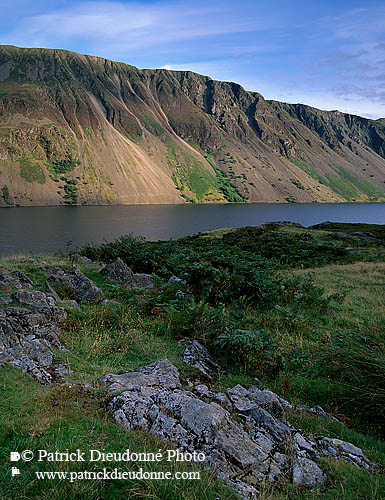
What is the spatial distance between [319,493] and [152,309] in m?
6.69

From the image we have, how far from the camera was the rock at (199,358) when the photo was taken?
269 inches

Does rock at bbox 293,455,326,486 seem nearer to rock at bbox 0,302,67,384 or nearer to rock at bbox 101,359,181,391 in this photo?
rock at bbox 101,359,181,391

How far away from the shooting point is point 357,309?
43.7 ft

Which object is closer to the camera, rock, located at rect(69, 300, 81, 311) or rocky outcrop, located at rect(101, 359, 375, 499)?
rocky outcrop, located at rect(101, 359, 375, 499)

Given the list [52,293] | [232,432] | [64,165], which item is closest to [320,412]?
[232,432]

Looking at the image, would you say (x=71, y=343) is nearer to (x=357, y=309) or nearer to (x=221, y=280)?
(x=221, y=280)

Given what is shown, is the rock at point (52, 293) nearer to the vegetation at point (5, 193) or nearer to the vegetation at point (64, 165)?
the vegetation at point (5, 193)

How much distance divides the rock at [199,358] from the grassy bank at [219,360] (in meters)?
0.21

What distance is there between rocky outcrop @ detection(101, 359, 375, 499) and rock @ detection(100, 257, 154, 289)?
7.72 m

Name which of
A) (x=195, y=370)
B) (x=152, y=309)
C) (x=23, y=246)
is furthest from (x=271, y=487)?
(x=23, y=246)

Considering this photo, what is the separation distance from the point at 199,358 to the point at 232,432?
2.77m

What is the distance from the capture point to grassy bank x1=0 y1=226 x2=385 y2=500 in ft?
12.3

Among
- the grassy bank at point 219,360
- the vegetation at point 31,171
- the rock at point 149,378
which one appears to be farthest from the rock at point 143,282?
the vegetation at point 31,171

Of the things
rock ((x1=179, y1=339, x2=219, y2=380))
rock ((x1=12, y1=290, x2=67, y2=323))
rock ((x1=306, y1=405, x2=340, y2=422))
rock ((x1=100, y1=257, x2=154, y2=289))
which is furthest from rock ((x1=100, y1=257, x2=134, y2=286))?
rock ((x1=306, y1=405, x2=340, y2=422))
